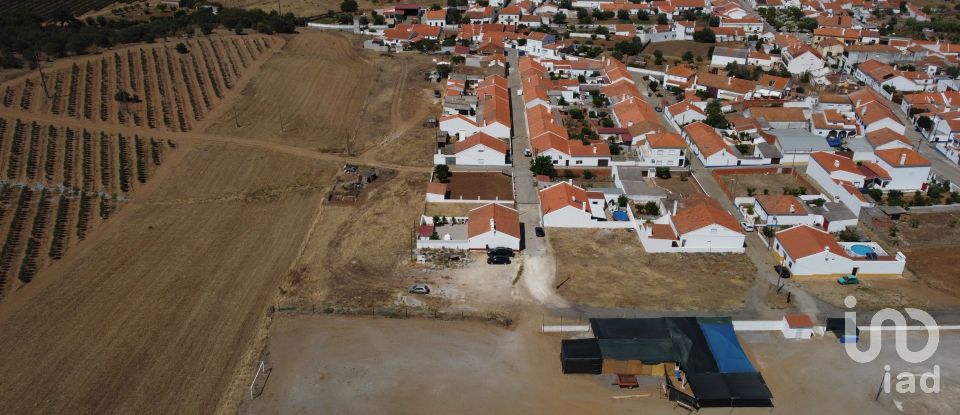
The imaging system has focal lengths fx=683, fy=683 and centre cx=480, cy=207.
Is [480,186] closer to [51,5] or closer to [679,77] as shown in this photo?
[679,77]

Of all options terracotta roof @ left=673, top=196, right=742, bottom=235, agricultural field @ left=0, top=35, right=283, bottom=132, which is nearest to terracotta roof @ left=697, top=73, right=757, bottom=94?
terracotta roof @ left=673, top=196, right=742, bottom=235

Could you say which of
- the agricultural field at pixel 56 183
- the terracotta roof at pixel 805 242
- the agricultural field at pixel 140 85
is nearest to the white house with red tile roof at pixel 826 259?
the terracotta roof at pixel 805 242

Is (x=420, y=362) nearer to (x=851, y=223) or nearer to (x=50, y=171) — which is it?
(x=851, y=223)

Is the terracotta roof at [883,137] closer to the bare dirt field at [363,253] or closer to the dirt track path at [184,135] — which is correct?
the bare dirt field at [363,253]

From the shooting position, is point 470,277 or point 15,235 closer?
point 470,277

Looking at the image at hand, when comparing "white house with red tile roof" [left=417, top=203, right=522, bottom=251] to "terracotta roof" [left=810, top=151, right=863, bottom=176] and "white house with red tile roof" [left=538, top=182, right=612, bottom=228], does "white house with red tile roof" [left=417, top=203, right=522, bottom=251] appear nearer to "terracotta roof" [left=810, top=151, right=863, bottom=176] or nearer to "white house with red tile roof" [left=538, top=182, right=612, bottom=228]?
"white house with red tile roof" [left=538, top=182, right=612, bottom=228]

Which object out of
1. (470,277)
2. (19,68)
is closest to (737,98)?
(470,277)

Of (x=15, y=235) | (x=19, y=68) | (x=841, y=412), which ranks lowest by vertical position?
(x=841, y=412)
